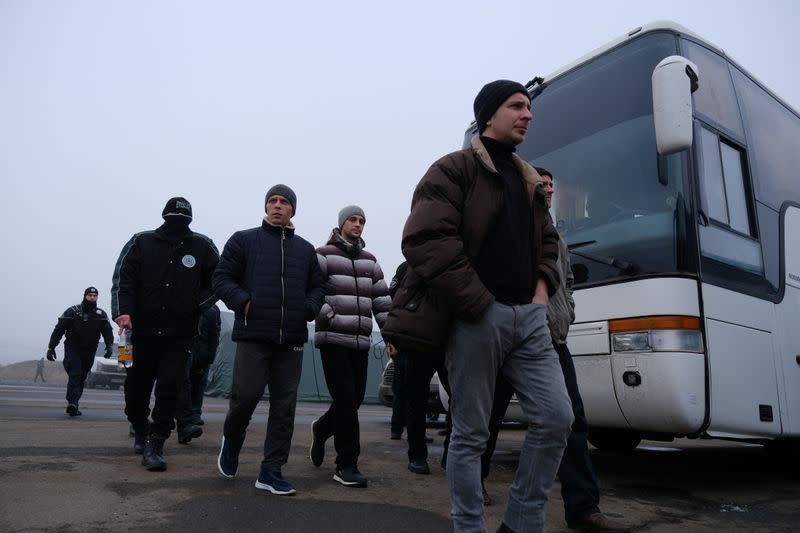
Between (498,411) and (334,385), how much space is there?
1.16 m

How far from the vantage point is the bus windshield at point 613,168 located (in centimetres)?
416

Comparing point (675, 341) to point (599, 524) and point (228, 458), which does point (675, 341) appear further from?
point (228, 458)

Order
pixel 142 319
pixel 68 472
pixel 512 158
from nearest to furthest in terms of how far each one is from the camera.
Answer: pixel 512 158, pixel 68 472, pixel 142 319

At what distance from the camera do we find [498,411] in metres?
4.01

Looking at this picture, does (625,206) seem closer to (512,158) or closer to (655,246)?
(655,246)

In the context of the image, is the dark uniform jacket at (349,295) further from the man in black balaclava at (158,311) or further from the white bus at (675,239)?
the white bus at (675,239)

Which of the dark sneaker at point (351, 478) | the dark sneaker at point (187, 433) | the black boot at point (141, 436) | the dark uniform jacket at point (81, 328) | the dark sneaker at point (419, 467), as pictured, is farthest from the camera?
the dark uniform jacket at point (81, 328)

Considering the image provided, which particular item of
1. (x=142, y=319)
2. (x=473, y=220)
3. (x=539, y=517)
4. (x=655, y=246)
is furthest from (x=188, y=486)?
(x=655, y=246)

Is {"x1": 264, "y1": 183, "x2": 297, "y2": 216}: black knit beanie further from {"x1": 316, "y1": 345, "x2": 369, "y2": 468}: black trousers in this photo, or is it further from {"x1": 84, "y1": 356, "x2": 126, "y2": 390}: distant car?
{"x1": 84, "y1": 356, "x2": 126, "y2": 390}: distant car

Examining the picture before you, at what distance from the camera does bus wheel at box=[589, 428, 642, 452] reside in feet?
22.1

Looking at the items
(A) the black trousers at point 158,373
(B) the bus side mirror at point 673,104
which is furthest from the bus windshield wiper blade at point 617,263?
(A) the black trousers at point 158,373

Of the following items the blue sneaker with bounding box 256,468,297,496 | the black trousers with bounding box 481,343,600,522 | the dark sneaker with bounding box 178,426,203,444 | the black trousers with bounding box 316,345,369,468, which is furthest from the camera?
the dark sneaker with bounding box 178,426,203,444

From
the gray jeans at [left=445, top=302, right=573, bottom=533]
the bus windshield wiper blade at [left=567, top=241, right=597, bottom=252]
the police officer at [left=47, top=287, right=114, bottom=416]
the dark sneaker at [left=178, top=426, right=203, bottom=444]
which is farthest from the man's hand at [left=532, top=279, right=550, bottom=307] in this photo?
the police officer at [left=47, top=287, right=114, bottom=416]

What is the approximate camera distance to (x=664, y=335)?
3871mm
